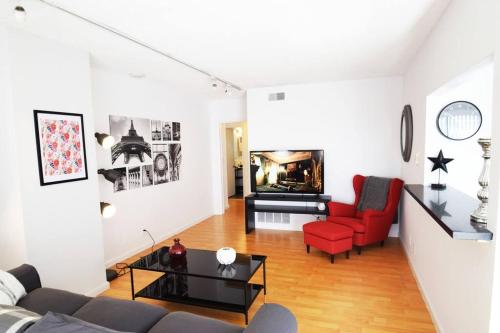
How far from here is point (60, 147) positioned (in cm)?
281

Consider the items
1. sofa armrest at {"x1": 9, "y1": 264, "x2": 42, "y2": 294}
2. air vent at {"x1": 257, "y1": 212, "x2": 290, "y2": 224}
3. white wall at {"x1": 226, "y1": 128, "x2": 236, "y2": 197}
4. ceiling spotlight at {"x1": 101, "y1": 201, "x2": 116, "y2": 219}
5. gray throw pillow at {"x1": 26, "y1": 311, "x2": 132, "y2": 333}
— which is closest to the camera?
gray throw pillow at {"x1": 26, "y1": 311, "x2": 132, "y2": 333}

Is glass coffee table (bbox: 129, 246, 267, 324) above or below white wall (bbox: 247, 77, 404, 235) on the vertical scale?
below

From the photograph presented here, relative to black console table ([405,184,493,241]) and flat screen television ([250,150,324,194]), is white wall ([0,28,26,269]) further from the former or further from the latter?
flat screen television ([250,150,324,194])

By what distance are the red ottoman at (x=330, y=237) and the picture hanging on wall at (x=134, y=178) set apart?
8.18ft

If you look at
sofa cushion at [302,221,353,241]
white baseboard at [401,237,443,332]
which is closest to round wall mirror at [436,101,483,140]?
white baseboard at [401,237,443,332]

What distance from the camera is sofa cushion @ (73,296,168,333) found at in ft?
5.74

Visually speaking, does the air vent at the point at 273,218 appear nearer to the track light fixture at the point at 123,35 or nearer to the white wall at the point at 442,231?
the white wall at the point at 442,231

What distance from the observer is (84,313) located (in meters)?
1.86

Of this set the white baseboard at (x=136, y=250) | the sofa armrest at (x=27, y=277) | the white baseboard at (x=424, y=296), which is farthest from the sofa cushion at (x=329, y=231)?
the sofa armrest at (x=27, y=277)

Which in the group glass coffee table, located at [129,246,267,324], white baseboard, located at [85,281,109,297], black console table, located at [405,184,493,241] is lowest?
white baseboard, located at [85,281,109,297]

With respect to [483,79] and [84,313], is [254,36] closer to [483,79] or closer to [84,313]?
[483,79]

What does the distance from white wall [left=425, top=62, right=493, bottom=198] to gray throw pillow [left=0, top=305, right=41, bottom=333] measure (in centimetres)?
306

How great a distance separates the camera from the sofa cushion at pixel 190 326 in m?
1.61

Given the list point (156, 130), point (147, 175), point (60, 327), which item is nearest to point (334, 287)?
point (60, 327)
